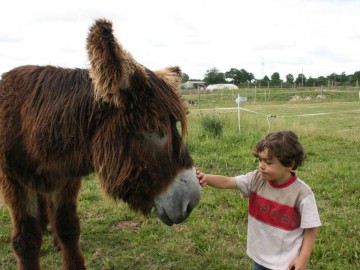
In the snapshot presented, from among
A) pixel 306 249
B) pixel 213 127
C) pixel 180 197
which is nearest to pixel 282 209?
pixel 306 249

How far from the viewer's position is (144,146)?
2.39m

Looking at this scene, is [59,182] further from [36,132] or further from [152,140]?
[152,140]

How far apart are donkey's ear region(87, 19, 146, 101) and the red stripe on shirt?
1296 mm

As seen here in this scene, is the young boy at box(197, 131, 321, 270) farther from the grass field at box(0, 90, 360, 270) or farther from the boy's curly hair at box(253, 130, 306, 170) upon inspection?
the grass field at box(0, 90, 360, 270)

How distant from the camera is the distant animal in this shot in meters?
2.32

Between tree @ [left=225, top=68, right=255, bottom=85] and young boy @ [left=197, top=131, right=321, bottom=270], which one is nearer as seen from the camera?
young boy @ [left=197, top=131, right=321, bottom=270]

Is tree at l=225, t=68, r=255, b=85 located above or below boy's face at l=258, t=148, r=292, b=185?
above

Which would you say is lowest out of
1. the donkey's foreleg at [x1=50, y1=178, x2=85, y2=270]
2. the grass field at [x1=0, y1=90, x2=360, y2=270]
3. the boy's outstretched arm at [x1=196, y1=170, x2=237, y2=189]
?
the grass field at [x1=0, y1=90, x2=360, y2=270]

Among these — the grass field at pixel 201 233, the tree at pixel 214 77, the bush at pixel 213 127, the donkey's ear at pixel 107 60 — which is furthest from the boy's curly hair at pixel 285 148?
the tree at pixel 214 77

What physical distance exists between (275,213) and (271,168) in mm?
333

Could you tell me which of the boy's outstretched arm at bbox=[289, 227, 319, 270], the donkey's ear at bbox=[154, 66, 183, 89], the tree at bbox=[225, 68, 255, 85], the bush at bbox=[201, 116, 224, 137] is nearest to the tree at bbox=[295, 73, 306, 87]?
the tree at bbox=[225, 68, 255, 85]

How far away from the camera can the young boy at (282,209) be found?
8.22 ft

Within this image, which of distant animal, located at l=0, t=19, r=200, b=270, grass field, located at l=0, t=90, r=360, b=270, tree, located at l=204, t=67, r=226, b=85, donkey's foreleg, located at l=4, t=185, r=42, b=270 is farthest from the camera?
tree, located at l=204, t=67, r=226, b=85

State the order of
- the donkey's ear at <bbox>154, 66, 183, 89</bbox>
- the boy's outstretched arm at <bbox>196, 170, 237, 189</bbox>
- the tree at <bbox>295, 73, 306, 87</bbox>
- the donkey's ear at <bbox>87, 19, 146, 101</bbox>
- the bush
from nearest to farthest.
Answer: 1. the donkey's ear at <bbox>87, 19, 146, 101</bbox>
2. the donkey's ear at <bbox>154, 66, 183, 89</bbox>
3. the boy's outstretched arm at <bbox>196, 170, 237, 189</bbox>
4. the bush
5. the tree at <bbox>295, 73, 306, 87</bbox>
